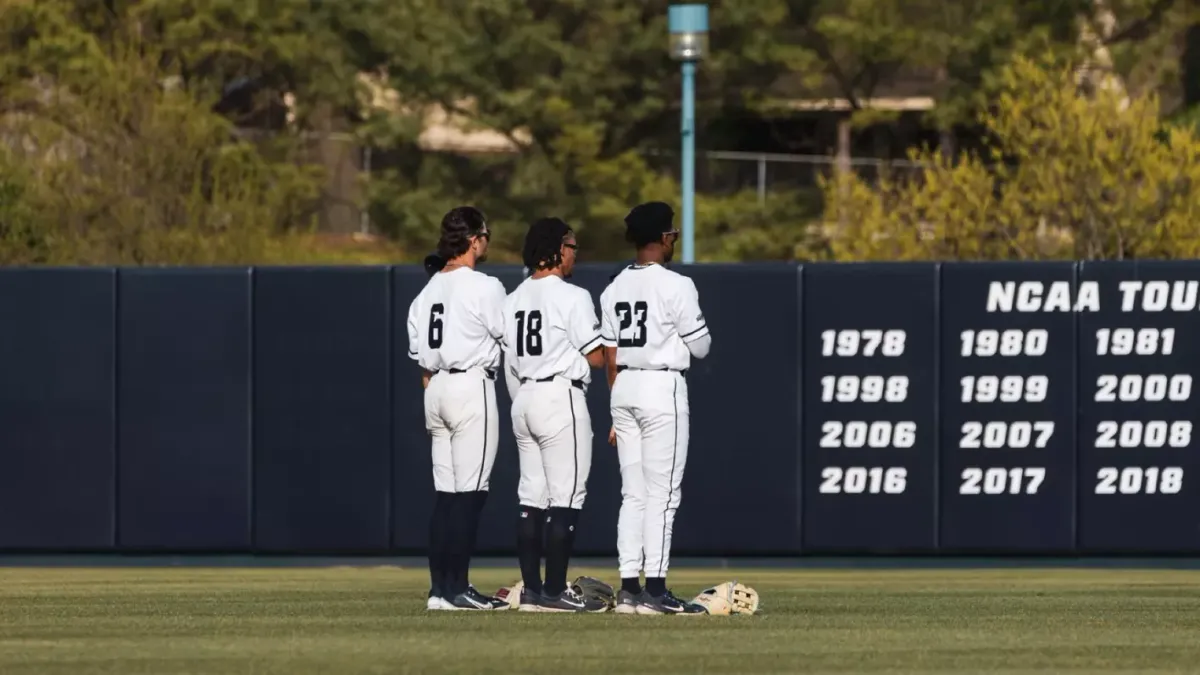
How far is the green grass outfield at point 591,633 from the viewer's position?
8797mm

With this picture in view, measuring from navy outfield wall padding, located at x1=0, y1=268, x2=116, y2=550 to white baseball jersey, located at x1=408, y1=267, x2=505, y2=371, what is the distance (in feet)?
20.8

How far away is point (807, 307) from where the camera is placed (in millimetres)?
16750

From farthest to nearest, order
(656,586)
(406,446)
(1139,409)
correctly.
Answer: (406,446) → (1139,409) → (656,586)

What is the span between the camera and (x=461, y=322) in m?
11.0

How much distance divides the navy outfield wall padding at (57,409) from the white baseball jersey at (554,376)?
6675 millimetres

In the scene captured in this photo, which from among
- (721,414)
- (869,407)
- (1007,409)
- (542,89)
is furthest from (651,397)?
(542,89)

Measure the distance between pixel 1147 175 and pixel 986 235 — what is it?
201 cm

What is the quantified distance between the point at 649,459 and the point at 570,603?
879 mm

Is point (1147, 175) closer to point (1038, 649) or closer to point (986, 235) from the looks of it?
point (986, 235)

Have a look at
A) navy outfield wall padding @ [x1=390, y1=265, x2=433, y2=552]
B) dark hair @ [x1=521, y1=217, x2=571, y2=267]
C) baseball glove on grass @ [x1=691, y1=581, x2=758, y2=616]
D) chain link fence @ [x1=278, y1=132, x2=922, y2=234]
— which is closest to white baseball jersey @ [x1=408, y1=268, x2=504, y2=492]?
dark hair @ [x1=521, y1=217, x2=571, y2=267]

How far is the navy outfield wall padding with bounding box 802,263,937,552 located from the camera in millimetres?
16703

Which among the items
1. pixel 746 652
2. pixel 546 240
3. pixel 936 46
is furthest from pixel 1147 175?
pixel 746 652

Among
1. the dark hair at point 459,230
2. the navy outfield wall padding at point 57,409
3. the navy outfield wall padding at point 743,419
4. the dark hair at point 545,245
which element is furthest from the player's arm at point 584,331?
the navy outfield wall padding at point 57,409

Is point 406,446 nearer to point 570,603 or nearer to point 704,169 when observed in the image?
point 570,603
